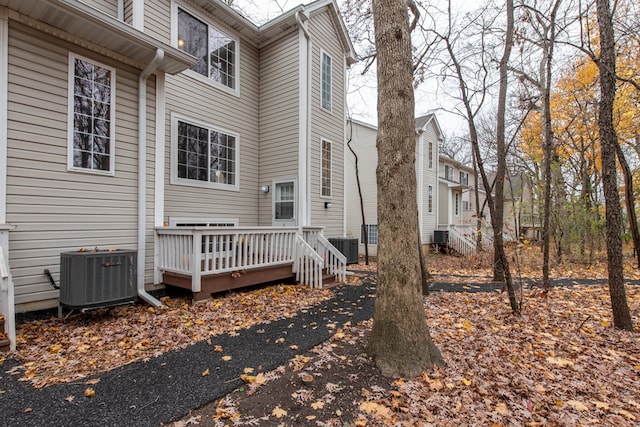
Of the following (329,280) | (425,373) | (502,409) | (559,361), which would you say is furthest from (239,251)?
(559,361)

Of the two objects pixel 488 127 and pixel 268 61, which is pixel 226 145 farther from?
pixel 488 127

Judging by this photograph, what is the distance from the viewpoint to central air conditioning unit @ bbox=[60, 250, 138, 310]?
162 inches

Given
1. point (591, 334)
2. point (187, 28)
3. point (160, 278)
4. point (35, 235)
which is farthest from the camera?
point (187, 28)

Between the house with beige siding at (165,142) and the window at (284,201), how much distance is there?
0.11 feet

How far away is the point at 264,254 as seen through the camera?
6719mm

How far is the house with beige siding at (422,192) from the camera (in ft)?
47.0

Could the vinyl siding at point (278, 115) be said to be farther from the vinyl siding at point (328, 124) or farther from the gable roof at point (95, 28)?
the gable roof at point (95, 28)

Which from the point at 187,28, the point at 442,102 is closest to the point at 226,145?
the point at 187,28

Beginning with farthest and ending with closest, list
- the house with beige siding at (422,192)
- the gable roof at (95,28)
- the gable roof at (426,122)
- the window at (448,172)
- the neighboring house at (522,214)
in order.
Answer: the window at (448,172) → the gable roof at (426,122) → the house with beige siding at (422,192) → the neighboring house at (522,214) → the gable roof at (95,28)

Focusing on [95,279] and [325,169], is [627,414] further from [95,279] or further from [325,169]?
[325,169]

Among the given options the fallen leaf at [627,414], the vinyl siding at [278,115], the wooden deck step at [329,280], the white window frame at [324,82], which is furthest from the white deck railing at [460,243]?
the fallen leaf at [627,414]

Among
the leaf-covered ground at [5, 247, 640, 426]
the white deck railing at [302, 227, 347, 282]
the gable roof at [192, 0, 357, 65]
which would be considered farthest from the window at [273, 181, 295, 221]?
the gable roof at [192, 0, 357, 65]

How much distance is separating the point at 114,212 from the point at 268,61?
235 inches

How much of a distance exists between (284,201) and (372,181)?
25.2 ft
